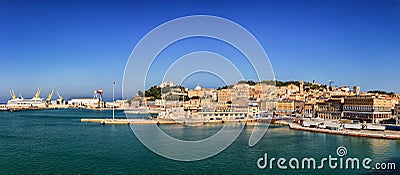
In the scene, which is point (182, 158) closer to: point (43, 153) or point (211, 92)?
point (43, 153)

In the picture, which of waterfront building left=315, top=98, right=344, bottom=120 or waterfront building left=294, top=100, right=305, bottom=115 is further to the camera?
waterfront building left=294, top=100, right=305, bottom=115

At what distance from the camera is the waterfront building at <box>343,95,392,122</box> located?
14.0 metres

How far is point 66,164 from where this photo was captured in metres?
5.49

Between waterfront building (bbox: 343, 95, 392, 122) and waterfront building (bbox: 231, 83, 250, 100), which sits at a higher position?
waterfront building (bbox: 231, 83, 250, 100)

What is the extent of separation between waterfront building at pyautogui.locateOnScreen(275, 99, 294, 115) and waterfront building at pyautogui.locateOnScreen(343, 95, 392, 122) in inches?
191

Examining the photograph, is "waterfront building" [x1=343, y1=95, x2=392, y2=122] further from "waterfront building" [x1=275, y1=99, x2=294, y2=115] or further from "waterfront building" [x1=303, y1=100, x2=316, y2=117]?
"waterfront building" [x1=275, y1=99, x2=294, y2=115]

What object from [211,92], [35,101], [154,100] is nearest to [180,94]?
[211,92]

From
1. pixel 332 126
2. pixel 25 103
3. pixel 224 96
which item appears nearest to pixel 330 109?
pixel 332 126

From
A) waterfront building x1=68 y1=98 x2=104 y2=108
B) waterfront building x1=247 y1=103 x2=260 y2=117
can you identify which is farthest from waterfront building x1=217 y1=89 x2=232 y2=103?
waterfront building x1=68 y1=98 x2=104 y2=108

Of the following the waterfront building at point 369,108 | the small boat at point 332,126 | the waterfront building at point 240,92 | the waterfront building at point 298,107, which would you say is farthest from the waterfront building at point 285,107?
the small boat at point 332,126

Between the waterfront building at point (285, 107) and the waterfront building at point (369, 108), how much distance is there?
4844 mm

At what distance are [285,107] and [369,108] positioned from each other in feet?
22.2

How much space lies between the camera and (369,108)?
14188 millimetres

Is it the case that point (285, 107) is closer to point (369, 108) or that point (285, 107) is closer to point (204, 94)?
point (369, 108)
